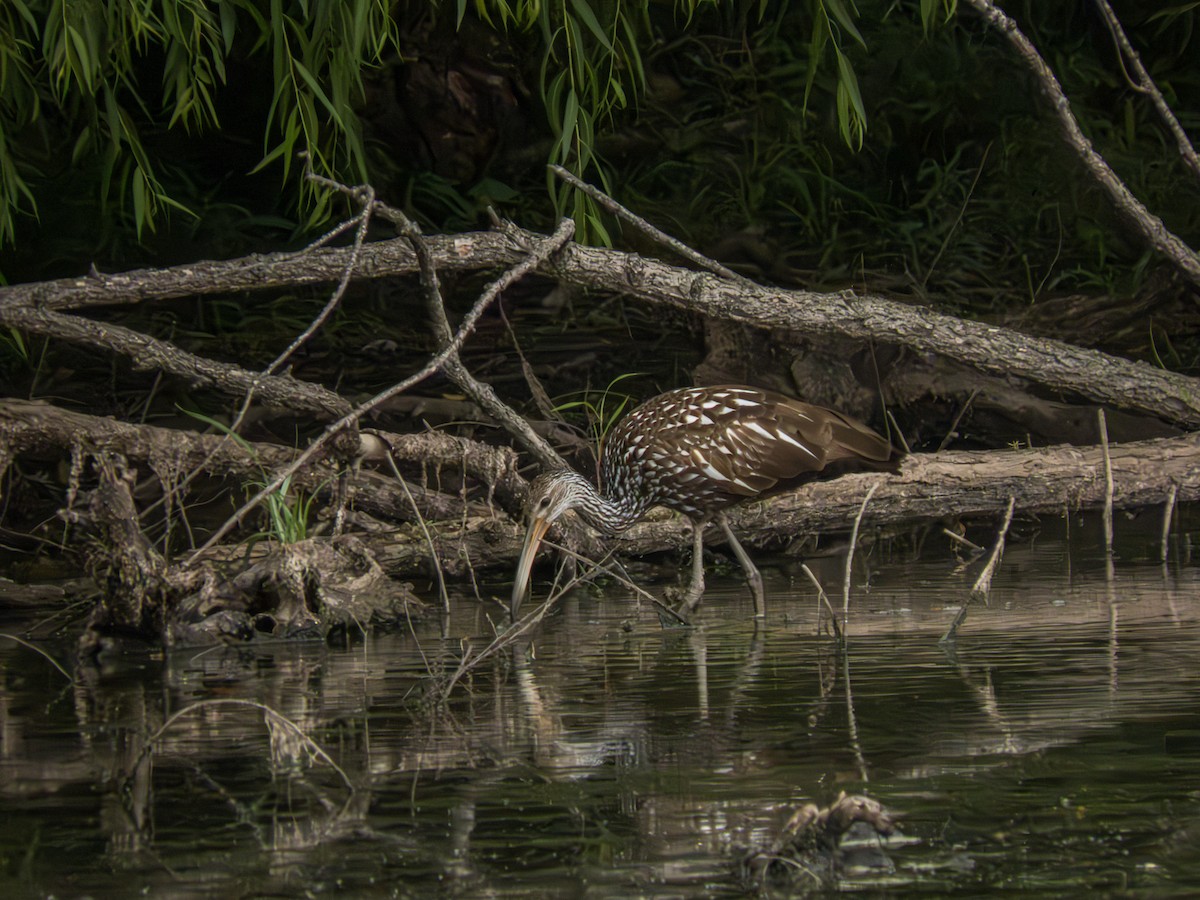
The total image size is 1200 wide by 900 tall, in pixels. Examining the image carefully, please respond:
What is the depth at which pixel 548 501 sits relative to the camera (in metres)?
6.80

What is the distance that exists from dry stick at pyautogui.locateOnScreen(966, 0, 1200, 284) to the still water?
216cm

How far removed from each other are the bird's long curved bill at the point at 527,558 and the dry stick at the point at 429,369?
0.74 metres

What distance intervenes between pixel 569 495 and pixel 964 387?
9.18 ft

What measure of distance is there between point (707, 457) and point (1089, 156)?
237 cm

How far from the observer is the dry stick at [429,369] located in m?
5.94

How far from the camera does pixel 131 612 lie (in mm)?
6285

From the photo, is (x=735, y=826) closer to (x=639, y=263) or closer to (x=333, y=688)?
(x=333, y=688)

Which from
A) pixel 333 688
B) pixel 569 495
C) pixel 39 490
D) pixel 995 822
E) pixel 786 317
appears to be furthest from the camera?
pixel 39 490

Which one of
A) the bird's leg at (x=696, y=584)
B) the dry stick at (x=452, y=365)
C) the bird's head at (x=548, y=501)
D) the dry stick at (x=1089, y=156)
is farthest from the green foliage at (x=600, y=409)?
the dry stick at (x=1089, y=156)

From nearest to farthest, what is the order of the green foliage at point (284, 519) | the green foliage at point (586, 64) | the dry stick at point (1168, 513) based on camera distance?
the green foliage at point (284, 519), the dry stick at point (1168, 513), the green foliage at point (586, 64)

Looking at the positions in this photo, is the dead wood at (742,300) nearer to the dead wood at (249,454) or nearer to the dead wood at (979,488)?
the dead wood at (979,488)

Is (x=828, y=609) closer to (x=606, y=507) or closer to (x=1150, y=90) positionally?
(x=606, y=507)

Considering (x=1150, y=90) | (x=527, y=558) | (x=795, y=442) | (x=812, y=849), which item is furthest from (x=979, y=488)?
(x=812, y=849)

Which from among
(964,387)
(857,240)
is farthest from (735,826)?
(857,240)
